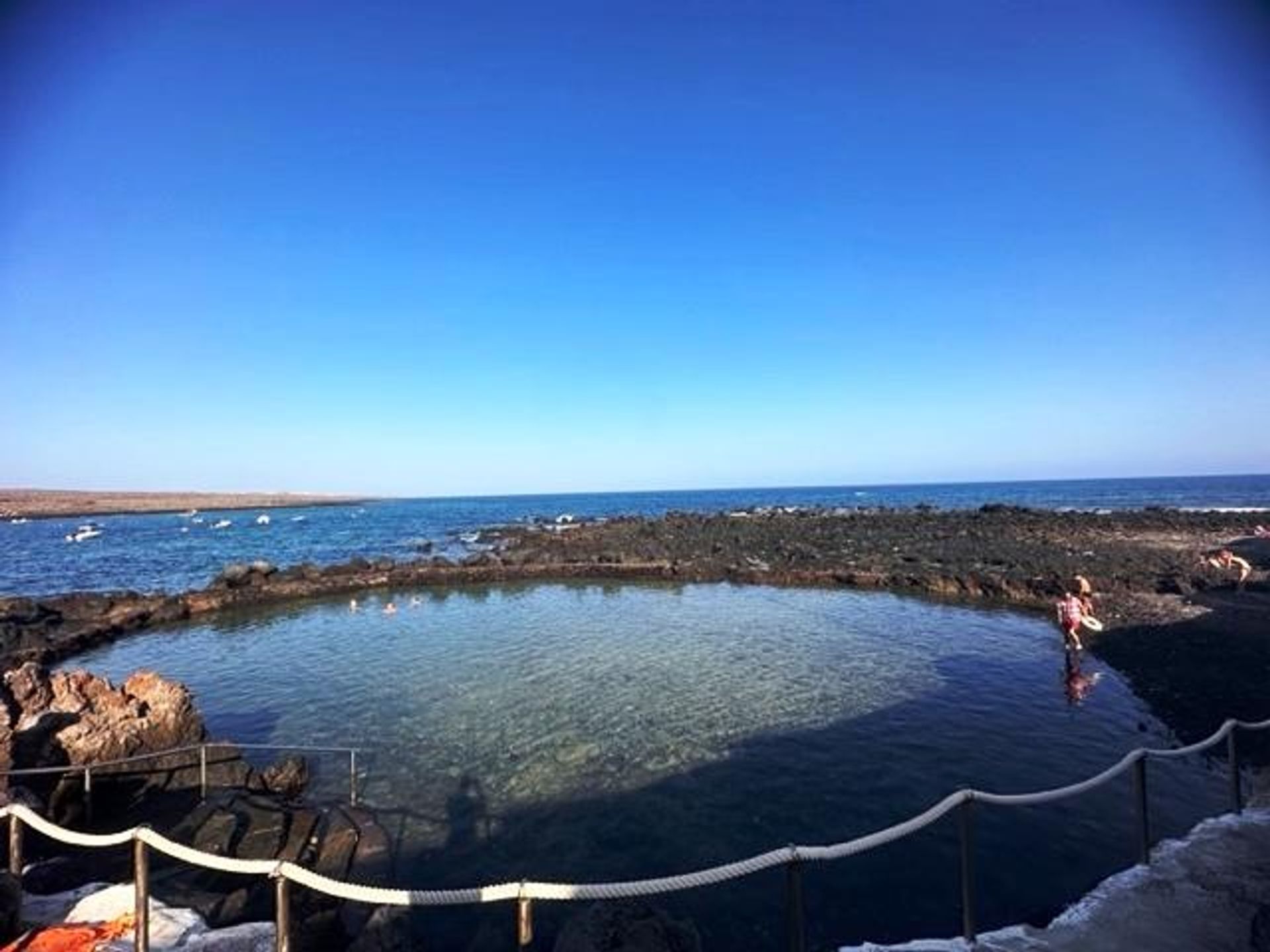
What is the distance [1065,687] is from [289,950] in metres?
16.0

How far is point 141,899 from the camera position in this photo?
17.7 feet

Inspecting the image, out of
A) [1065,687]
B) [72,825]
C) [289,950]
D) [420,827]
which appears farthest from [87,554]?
[1065,687]

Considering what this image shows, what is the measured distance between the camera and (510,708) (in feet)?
A: 48.5

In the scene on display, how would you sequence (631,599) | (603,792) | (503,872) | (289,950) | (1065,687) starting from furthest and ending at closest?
(631,599) → (1065,687) → (603,792) → (503,872) → (289,950)

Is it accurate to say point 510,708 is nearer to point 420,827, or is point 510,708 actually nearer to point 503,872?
point 420,827

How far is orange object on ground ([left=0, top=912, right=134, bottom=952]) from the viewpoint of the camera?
5.37m

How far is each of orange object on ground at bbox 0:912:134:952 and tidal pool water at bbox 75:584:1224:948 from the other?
309 cm

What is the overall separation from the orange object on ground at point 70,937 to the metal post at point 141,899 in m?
0.50

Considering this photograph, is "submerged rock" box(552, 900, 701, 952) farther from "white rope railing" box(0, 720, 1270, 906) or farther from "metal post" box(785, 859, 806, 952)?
"metal post" box(785, 859, 806, 952)

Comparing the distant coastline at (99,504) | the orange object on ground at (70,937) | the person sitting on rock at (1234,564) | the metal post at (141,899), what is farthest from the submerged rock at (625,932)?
the distant coastline at (99,504)

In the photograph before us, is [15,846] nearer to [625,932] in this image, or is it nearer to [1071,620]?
[625,932]

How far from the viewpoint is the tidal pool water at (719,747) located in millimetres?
7910

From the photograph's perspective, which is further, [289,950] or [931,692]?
[931,692]

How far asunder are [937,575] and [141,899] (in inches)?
1161
